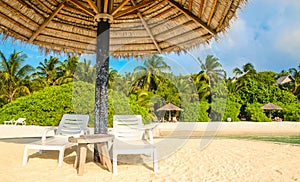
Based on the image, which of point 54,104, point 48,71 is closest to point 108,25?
point 54,104

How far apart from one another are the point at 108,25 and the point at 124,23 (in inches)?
45.7

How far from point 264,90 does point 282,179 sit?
2085 centimetres

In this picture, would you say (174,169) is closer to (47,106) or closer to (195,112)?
(47,106)

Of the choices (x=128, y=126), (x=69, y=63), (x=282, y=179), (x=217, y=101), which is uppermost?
(x=69, y=63)

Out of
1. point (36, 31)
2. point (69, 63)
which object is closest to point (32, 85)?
point (69, 63)

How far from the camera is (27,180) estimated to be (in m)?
2.85

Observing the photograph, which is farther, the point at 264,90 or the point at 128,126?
the point at 264,90

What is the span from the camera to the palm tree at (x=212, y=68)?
90.0 feet

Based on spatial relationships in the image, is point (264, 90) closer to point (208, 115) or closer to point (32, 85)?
point (208, 115)

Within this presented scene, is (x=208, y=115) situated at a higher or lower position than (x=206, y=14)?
lower

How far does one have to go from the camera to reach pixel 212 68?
28.2 metres

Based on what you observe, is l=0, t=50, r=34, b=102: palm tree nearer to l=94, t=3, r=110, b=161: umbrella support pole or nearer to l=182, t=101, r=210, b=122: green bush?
l=182, t=101, r=210, b=122: green bush

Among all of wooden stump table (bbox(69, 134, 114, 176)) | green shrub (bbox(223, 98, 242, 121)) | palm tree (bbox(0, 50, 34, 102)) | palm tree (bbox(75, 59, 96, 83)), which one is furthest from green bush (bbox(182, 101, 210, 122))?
wooden stump table (bbox(69, 134, 114, 176))

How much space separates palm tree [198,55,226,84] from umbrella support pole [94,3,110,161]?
24.2 meters
